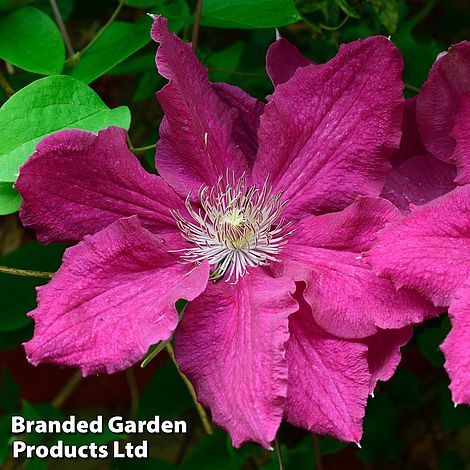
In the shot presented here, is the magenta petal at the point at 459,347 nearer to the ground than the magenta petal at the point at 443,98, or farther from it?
nearer to the ground

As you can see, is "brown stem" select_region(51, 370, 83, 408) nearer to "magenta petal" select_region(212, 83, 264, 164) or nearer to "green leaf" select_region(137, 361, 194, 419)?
"green leaf" select_region(137, 361, 194, 419)

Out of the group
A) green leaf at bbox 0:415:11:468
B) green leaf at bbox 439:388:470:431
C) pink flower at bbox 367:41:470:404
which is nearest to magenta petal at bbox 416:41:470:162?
pink flower at bbox 367:41:470:404

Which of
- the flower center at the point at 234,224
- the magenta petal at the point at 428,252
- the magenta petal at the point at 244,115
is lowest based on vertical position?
the magenta petal at the point at 428,252

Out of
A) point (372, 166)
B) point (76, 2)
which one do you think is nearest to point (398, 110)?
point (372, 166)

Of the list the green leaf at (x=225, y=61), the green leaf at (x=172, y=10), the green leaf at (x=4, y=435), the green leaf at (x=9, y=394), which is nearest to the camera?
the green leaf at (x=172, y=10)

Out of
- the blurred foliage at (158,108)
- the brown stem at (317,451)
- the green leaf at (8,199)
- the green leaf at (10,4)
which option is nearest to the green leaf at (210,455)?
the blurred foliage at (158,108)

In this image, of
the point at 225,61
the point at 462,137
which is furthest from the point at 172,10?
the point at 462,137

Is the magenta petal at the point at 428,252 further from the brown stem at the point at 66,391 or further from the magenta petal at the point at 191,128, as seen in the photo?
the brown stem at the point at 66,391
